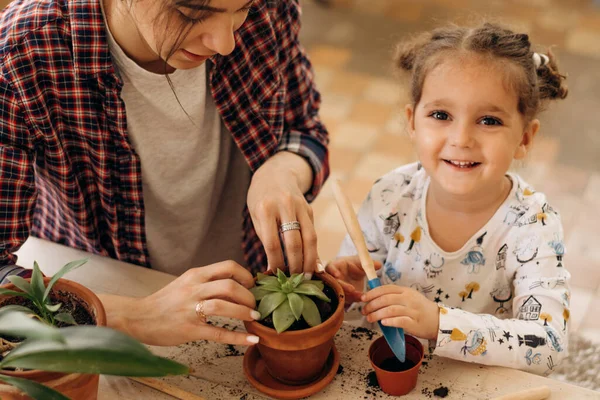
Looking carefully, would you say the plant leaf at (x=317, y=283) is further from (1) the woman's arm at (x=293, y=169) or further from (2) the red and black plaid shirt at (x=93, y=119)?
(2) the red and black plaid shirt at (x=93, y=119)

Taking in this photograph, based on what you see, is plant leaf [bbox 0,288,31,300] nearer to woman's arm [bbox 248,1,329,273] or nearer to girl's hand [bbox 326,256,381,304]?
woman's arm [bbox 248,1,329,273]

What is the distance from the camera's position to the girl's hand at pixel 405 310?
4.06ft

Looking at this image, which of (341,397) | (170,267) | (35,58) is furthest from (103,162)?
(341,397)

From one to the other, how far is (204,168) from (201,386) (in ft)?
2.03

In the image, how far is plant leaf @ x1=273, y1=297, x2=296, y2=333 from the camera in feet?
3.62

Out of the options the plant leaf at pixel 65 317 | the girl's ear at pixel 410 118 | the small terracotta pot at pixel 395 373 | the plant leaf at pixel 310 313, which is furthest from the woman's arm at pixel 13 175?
the girl's ear at pixel 410 118

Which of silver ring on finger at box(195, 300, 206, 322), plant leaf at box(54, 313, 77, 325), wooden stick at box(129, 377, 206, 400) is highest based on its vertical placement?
plant leaf at box(54, 313, 77, 325)

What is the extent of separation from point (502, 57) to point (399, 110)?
846mm

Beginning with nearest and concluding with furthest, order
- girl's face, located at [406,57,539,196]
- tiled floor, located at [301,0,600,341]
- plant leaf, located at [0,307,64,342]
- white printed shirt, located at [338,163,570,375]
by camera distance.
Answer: plant leaf, located at [0,307,64,342] → white printed shirt, located at [338,163,570,375] → girl's face, located at [406,57,539,196] → tiled floor, located at [301,0,600,341]

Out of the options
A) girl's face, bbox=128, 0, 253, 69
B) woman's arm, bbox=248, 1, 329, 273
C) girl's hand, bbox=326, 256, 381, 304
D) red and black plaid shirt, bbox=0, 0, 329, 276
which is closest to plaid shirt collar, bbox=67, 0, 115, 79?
red and black plaid shirt, bbox=0, 0, 329, 276

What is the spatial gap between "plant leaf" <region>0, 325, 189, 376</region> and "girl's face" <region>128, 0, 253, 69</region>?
577 mm

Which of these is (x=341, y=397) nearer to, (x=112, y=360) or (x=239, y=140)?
(x=112, y=360)

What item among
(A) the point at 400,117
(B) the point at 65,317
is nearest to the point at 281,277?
(B) the point at 65,317

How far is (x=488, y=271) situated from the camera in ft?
5.09
